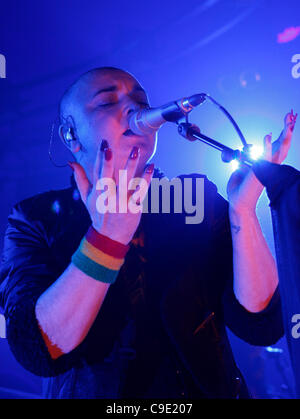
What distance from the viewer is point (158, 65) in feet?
5.59

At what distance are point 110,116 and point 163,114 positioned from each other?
10.1 inches

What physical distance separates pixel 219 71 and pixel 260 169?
1.35m

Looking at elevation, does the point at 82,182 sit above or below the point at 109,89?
below

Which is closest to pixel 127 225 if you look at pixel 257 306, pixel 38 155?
pixel 257 306

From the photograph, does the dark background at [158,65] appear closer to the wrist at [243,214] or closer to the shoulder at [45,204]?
the shoulder at [45,204]

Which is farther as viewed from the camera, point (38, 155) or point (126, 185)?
point (38, 155)

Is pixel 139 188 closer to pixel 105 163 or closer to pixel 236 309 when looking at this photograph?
pixel 105 163

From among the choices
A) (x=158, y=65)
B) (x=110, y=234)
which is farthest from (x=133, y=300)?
(x=158, y=65)

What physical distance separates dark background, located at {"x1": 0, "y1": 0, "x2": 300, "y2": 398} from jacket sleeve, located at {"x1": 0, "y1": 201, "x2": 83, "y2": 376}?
709 millimetres

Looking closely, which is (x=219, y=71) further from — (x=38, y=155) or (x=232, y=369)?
(x=232, y=369)

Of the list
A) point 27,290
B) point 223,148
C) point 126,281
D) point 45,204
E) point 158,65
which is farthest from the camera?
point 158,65

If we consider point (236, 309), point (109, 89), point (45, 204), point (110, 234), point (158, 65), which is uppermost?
point (158, 65)

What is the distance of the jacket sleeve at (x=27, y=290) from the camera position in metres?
0.79
